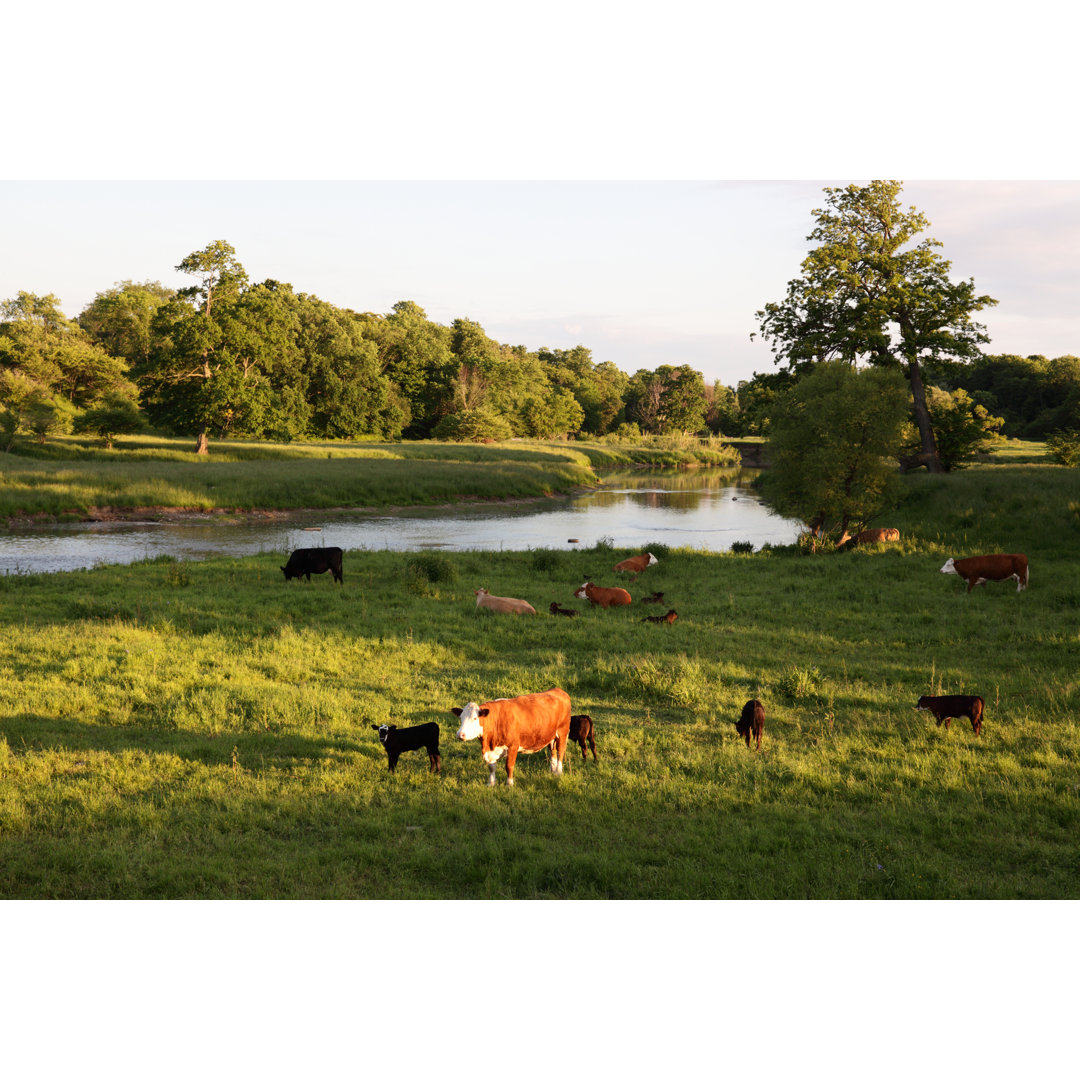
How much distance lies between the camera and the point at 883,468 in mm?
27875

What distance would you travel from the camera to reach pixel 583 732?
888 centimetres

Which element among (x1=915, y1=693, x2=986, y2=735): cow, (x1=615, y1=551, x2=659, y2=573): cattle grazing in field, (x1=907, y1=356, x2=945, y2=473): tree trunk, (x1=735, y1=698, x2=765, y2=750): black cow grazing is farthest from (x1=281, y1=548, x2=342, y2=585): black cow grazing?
(x1=907, y1=356, x2=945, y2=473): tree trunk

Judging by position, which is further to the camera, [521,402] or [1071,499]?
[521,402]

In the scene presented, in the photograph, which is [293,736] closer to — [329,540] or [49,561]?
[49,561]

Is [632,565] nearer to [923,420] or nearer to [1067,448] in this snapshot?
[923,420]

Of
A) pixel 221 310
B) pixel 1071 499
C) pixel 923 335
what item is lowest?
pixel 1071 499

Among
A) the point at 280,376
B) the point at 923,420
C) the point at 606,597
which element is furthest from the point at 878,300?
the point at 280,376

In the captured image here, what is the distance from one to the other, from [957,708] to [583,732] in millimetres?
5034

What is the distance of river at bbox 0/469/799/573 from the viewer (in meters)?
31.7

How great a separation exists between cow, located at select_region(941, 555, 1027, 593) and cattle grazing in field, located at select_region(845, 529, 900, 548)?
8.69m

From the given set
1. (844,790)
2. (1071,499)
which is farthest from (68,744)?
(1071,499)

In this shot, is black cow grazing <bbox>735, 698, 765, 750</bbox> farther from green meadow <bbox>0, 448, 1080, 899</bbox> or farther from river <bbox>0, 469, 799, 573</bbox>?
river <bbox>0, 469, 799, 573</bbox>

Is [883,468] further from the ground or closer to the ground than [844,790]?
further from the ground

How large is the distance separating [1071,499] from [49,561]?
124ft
